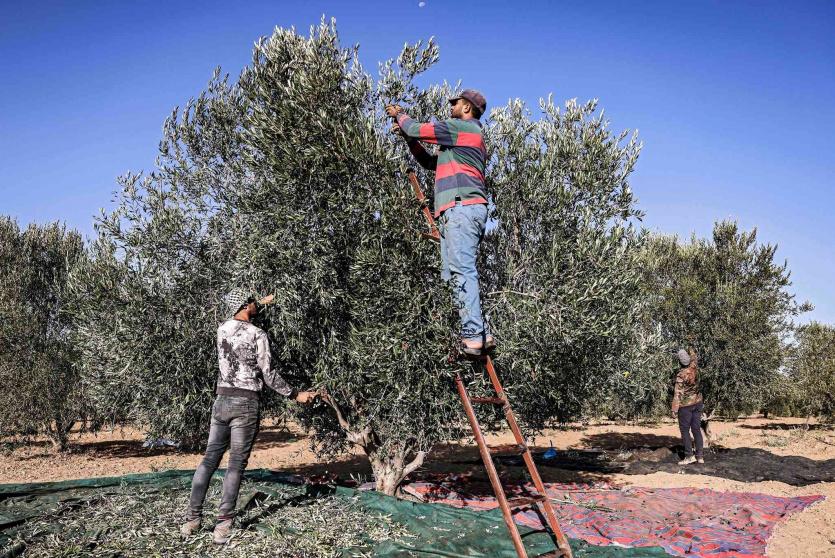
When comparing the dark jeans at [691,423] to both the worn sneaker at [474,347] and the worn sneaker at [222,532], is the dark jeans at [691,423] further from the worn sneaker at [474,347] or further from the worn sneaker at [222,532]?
the worn sneaker at [222,532]

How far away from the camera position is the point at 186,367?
416 inches

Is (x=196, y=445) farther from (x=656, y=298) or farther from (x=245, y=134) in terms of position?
(x=656, y=298)

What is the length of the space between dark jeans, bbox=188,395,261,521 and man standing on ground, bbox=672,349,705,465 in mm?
14862

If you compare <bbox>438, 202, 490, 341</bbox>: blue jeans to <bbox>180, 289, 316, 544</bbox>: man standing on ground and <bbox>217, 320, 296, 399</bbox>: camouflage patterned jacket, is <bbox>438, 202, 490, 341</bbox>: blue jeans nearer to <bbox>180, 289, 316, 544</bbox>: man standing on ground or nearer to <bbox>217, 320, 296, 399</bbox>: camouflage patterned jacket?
<bbox>180, 289, 316, 544</bbox>: man standing on ground

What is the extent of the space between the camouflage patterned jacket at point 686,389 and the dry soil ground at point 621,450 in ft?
6.43

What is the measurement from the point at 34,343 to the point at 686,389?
82.1 ft

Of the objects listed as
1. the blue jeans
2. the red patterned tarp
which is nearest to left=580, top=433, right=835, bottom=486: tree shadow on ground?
the red patterned tarp

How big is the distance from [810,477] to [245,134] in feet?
55.6

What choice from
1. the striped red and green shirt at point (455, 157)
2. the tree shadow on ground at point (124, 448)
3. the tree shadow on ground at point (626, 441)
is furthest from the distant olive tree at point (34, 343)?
the tree shadow on ground at point (626, 441)

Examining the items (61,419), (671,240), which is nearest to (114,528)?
(61,419)

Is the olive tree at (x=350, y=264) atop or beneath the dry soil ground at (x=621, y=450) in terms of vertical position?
atop

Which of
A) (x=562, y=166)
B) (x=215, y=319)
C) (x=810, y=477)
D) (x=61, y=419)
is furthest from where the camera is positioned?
(x=61, y=419)

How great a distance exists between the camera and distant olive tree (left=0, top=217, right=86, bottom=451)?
21062 millimetres

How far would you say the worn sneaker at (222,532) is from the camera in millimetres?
6172
